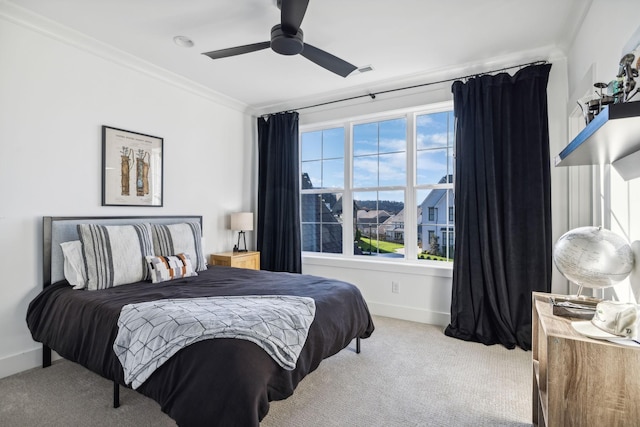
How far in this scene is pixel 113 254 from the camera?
269 cm

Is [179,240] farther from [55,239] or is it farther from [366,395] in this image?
[366,395]

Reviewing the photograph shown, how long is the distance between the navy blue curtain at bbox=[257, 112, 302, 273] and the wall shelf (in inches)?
117

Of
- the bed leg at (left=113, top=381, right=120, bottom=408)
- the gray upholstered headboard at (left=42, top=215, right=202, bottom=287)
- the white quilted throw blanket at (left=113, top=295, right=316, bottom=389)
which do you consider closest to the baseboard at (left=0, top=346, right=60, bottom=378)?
the gray upholstered headboard at (left=42, top=215, right=202, bottom=287)

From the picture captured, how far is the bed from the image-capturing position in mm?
1452

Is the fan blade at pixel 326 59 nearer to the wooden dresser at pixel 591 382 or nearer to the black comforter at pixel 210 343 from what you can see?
the black comforter at pixel 210 343

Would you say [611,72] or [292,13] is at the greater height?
[292,13]

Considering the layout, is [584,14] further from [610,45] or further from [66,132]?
[66,132]

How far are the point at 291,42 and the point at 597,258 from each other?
82.1 inches

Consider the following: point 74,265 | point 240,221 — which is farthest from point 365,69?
point 74,265

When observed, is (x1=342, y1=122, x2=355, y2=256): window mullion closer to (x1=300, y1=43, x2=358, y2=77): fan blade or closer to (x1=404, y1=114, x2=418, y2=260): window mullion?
(x1=404, y1=114, x2=418, y2=260): window mullion

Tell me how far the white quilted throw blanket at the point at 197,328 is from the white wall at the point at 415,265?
6.25 ft

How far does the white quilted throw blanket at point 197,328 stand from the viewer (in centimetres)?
164

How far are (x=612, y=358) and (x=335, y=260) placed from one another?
10.3ft

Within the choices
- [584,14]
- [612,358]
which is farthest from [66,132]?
[584,14]
